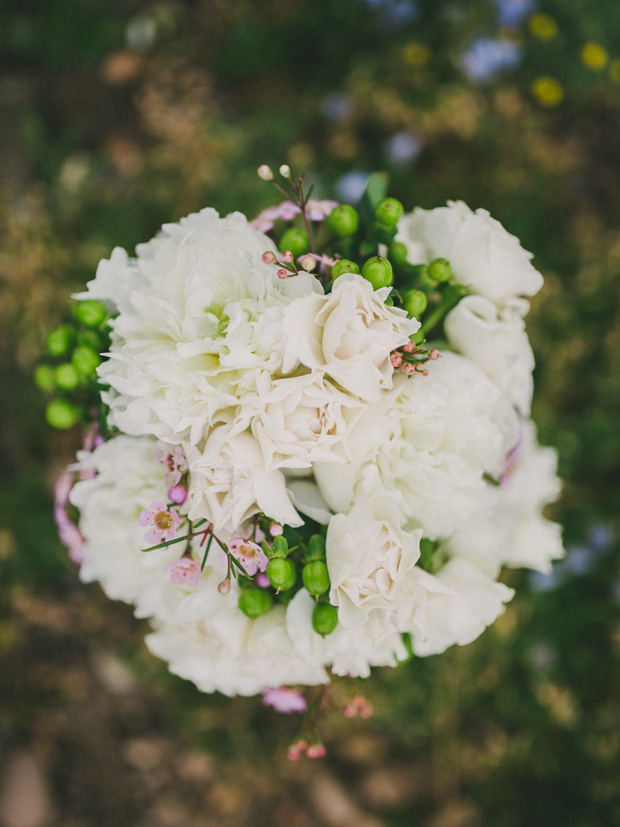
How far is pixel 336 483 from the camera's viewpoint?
0.88 m

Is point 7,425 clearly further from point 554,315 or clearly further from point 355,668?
point 554,315

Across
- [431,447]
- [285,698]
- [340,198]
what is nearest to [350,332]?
[431,447]

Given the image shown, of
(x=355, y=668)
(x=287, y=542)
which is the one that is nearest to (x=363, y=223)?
(x=287, y=542)

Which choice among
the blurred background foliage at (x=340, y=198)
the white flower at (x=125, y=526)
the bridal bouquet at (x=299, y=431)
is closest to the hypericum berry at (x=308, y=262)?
the bridal bouquet at (x=299, y=431)

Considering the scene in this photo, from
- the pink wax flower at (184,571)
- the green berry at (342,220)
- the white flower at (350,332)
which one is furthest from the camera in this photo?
the green berry at (342,220)

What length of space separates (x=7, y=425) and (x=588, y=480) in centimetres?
216

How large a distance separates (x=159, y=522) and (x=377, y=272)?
1.55 feet

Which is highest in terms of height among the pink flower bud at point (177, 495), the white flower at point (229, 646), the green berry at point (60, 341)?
the green berry at point (60, 341)

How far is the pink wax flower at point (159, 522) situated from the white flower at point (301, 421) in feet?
0.61

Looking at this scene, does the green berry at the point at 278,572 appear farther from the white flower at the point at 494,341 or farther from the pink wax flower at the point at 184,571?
the white flower at the point at 494,341

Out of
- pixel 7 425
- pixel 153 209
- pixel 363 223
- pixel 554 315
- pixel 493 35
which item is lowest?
pixel 7 425

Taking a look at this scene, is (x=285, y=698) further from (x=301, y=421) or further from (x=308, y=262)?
(x=308, y=262)

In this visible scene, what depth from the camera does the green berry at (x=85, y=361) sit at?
99 centimetres

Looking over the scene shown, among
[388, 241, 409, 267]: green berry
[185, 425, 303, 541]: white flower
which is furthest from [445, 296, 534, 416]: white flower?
[185, 425, 303, 541]: white flower
